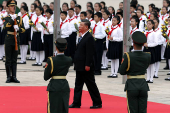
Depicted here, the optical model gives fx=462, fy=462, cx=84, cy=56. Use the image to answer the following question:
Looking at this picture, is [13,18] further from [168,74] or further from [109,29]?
[168,74]

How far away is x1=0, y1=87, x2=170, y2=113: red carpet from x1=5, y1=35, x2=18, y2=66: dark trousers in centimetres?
130

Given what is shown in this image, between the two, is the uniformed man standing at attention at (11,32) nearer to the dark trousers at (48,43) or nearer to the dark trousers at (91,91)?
the dark trousers at (91,91)

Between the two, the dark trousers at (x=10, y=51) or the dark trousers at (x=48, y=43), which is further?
the dark trousers at (x=48, y=43)

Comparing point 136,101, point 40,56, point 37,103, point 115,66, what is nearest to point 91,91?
point 37,103

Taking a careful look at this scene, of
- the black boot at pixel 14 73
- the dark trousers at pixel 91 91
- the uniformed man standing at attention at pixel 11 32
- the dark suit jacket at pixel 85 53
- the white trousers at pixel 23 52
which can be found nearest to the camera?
the dark suit jacket at pixel 85 53

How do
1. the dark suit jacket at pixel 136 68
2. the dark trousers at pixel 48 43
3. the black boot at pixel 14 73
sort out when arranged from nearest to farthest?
1. the dark suit jacket at pixel 136 68
2. the black boot at pixel 14 73
3. the dark trousers at pixel 48 43

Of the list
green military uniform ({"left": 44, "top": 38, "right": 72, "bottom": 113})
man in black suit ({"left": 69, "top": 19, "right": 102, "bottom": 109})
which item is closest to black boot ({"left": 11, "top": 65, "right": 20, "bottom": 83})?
man in black suit ({"left": 69, "top": 19, "right": 102, "bottom": 109})

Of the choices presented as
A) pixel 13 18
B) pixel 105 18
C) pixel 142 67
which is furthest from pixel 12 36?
pixel 142 67

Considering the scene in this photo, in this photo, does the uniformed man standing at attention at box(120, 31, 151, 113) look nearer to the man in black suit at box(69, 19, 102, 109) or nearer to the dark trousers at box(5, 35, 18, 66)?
the man in black suit at box(69, 19, 102, 109)

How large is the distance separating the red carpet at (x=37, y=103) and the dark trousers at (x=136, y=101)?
2011mm

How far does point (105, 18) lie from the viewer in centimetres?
1608

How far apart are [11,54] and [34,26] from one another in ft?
14.0

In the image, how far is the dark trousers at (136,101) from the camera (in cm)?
711

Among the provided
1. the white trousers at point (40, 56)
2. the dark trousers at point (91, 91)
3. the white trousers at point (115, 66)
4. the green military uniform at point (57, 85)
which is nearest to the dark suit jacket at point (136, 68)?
the green military uniform at point (57, 85)
